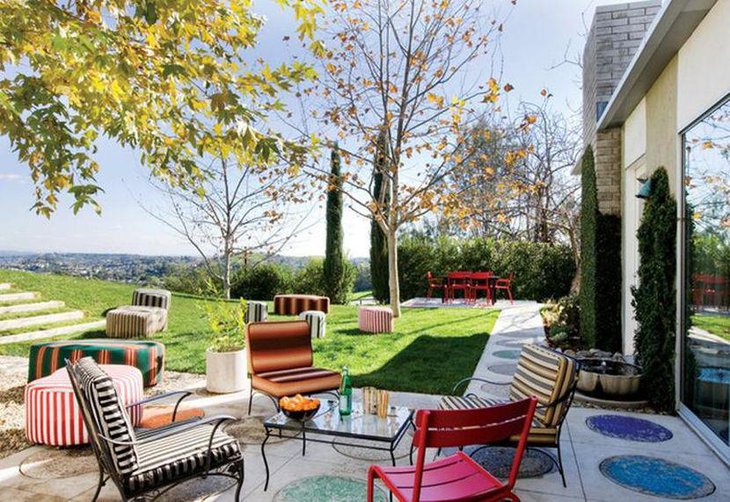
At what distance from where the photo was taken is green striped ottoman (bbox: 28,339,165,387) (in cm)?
587

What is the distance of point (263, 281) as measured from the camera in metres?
19.0

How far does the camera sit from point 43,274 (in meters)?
16.2

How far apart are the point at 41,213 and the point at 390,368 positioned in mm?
4731

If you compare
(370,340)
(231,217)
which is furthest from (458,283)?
(370,340)

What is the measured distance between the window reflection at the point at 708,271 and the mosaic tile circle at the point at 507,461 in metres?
1.46

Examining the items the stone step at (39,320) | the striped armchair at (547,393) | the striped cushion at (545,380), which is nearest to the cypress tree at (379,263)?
the stone step at (39,320)

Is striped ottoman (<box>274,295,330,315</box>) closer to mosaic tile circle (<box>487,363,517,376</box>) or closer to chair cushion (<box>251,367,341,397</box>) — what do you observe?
mosaic tile circle (<box>487,363,517,376</box>)

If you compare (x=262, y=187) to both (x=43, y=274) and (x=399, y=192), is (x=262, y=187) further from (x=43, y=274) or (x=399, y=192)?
(x=43, y=274)

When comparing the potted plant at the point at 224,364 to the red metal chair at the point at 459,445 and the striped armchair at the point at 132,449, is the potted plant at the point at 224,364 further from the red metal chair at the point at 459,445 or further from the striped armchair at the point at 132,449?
the red metal chair at the point at 459,445

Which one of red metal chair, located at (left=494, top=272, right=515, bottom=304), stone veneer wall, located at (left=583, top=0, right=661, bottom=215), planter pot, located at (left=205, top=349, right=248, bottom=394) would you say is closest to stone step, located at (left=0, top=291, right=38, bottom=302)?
planter pot, located at (left=205, top=349, right=248, bottom=394)

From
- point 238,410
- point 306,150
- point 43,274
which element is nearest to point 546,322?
point 238,410

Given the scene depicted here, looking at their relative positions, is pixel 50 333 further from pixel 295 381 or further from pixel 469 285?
pixel 469 285

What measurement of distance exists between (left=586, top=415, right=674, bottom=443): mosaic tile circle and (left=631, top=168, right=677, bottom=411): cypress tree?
507 millimetres

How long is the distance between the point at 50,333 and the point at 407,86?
919 cm
